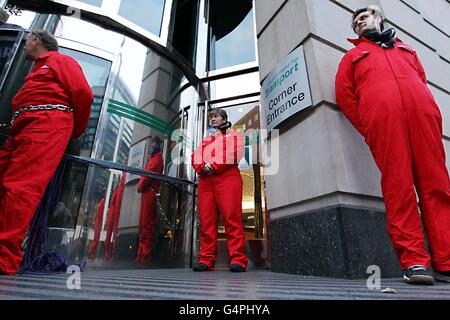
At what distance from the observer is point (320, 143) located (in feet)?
5.11

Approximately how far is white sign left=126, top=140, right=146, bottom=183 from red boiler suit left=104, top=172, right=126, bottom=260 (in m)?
0.16

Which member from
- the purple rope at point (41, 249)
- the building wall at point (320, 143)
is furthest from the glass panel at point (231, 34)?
the purple rope at point (41, 249)

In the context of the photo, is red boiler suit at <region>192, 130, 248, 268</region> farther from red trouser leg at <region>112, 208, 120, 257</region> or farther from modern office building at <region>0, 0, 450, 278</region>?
red trouser leg at <region>112, 208, 120, 257</region>

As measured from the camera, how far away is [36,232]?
1.66 meters

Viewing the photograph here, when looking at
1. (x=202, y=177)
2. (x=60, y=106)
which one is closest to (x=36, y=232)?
(x=60, y=106)

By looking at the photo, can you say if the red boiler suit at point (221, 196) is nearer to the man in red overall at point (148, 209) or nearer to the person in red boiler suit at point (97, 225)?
the man in red overall at point (148, 209)

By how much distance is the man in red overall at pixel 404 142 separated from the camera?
1.15 m

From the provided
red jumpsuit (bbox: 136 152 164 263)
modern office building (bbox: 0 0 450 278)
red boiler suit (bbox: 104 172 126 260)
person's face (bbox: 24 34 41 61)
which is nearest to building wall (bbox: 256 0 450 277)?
modern office building (bbox: 0 0 450 278)

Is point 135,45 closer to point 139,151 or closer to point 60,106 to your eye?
point 139,151

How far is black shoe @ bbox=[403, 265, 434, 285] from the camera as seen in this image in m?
1.03

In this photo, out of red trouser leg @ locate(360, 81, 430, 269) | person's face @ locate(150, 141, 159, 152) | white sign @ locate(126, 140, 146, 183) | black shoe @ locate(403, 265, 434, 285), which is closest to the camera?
black shoe @ locate(403, 265, 434, 285)

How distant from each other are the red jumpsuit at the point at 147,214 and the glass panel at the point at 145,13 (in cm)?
162

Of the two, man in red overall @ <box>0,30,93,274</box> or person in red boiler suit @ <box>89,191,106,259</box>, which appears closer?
man in red overall @ <box>0,30,93,274</box>

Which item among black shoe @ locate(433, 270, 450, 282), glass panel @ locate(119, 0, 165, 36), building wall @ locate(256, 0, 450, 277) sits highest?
glass panel @ locate(119, 0, 165, 36)
